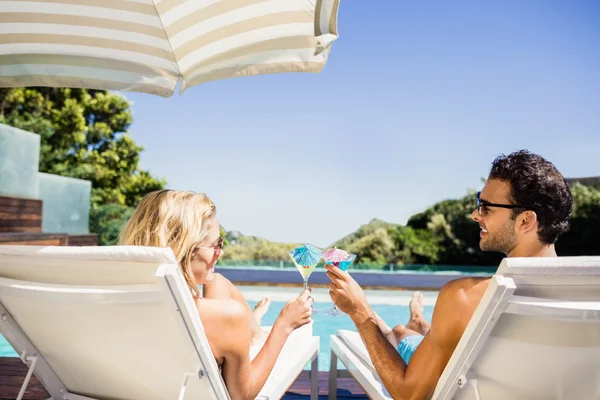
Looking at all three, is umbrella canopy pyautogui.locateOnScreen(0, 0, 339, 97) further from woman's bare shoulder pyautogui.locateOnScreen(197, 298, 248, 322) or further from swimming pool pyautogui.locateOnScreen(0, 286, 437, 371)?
swimming pool pyautogui.locateOnScreen(0, 286, 437, 371)

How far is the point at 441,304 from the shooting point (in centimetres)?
191

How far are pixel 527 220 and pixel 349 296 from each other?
781mm

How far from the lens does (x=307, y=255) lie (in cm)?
301

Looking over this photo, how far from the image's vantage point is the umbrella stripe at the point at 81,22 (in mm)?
3064

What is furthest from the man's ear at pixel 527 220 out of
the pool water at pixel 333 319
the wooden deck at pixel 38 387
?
the pool water at pixel 333 319

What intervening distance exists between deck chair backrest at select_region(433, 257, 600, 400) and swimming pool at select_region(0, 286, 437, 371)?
16.1 ft

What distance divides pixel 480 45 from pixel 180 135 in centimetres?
1586

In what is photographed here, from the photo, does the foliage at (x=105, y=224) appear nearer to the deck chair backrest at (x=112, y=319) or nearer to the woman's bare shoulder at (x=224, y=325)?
the deck chair backrest at (x=112, y=319)

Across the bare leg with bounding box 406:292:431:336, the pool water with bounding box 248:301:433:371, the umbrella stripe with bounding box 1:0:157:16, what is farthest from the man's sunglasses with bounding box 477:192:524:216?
the pool water with bounding box 248:301:433:371

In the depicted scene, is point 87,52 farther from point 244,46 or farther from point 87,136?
point 87,136

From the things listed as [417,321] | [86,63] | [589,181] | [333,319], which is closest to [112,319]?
[86,63]

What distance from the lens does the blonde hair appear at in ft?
6.50

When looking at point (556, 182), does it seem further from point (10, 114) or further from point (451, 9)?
point (451, 9)

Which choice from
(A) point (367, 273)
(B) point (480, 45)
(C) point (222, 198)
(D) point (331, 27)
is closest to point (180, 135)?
(C) point (222, 198)
